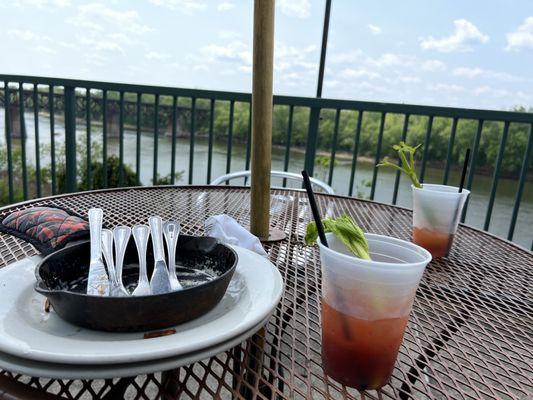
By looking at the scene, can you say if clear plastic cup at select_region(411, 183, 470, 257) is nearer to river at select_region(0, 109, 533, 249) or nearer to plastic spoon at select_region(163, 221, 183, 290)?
plastic spoon at select_region(163, 221, 183, 290)

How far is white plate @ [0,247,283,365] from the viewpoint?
37 centimetres

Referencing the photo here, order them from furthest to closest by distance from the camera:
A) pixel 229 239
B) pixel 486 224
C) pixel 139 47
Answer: pixel 139 47 < pixel 486 224 < pixel 229 239

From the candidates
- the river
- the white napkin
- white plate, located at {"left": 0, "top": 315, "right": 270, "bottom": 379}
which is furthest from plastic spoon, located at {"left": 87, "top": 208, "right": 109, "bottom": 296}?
the river

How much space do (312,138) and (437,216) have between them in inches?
74.0

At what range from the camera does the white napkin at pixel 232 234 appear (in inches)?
31.4

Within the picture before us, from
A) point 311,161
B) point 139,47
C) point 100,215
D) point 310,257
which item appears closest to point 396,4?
point 311,161

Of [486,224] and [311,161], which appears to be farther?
[311,161]

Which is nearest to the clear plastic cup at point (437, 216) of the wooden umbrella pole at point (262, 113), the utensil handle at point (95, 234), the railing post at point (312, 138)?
the wooden umbrella pole at point (262, 113)

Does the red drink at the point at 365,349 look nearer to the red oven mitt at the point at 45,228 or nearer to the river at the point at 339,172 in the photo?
the red oven mitt at the point at 45,228

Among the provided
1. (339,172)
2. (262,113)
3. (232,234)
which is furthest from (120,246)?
(339,172)

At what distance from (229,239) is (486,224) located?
2296 mm

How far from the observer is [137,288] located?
515 millimetres

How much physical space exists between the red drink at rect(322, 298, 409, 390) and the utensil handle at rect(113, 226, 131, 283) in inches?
12.2

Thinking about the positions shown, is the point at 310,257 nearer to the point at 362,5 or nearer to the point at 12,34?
the point at 362,5
